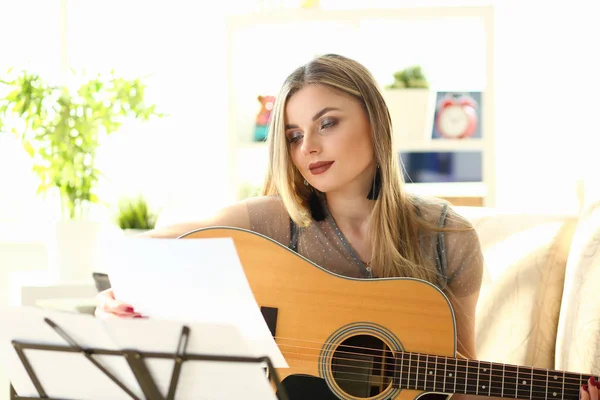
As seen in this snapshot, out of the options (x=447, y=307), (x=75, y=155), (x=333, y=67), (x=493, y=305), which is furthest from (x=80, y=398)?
(x=75, y=155)

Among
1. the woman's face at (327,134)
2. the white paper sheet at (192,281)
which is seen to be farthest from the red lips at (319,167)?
the white paper sheet at (192,281)

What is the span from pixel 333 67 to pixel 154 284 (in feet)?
2.25

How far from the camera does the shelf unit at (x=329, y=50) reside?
3426 millimetres

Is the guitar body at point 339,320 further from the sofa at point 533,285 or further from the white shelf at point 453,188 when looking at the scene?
the white shelf at point 453,188

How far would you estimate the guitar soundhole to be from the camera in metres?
1.50

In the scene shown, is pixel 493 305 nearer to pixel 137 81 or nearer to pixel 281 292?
pixel 281 292

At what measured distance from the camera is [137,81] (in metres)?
2.78

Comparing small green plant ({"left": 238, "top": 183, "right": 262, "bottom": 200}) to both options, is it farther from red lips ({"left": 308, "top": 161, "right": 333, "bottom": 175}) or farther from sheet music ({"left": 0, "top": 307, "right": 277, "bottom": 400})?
sheet music ({"left": 0, "top": 307, "right": 277, "bottom": 400})

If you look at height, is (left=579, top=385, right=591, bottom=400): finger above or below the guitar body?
below

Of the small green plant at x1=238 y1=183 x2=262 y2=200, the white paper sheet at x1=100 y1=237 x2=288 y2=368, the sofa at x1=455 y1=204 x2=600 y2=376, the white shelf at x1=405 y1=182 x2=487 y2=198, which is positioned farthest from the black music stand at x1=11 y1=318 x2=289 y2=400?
the white shelf at x1=405 y1=182 x2=487 y2=198

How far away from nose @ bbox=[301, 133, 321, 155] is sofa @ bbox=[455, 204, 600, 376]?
623mm

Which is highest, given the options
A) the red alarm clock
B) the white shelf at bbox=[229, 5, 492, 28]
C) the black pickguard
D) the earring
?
the white shelf at bbox=[229, 5, 492, 28]

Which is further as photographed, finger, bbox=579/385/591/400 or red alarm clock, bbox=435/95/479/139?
red alarm clock, bbox=435/95/479/139

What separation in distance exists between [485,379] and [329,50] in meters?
2.32
